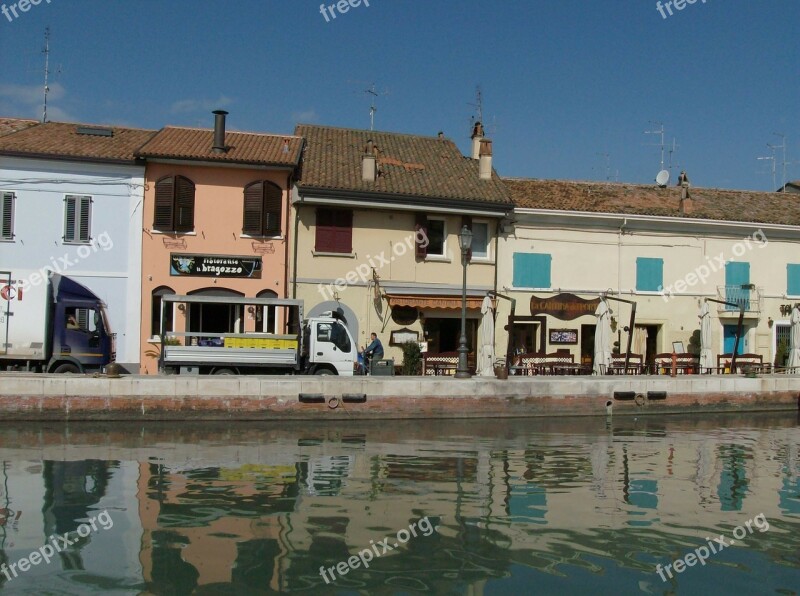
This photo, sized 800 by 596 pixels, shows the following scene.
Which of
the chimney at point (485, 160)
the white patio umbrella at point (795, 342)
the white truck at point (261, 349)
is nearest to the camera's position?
the white truck at point (261, 349)

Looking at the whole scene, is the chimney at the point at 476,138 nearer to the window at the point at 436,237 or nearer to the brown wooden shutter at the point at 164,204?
the window at the point at 436,237

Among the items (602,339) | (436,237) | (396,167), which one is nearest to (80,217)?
(396,167)

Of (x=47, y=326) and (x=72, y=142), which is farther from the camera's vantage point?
(x=72, y=142)

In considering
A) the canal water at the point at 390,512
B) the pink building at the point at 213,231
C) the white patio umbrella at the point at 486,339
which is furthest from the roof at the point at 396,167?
the canal water at the point at 390,512

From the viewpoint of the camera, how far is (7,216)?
24.9 m

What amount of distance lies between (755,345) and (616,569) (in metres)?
24.1

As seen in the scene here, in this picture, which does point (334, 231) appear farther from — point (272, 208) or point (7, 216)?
point (7, 216)

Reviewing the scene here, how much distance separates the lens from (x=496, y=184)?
95.8ft

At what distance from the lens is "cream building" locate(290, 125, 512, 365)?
2692cm

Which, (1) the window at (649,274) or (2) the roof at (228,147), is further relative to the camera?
(1) the window at (649,274)

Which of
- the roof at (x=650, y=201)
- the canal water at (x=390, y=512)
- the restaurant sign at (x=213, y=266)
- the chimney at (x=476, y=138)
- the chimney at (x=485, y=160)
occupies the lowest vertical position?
the canal water at (x=390, y=512)

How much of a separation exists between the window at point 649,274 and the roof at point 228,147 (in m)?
12.7

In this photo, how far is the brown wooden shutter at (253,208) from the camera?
26406mm

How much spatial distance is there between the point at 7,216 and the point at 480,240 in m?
15.0
